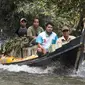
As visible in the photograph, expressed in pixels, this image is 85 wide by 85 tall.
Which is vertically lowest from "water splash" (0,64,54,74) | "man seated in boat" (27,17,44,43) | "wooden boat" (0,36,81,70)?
"water splash" (0,64,54,74)

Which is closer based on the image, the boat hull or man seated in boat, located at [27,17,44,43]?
the boat hull

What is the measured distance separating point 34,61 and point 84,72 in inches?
54.3

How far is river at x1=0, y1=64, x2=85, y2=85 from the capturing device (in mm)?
8398

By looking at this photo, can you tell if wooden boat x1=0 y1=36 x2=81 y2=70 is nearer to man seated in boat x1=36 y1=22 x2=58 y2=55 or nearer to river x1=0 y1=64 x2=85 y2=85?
river x1=0 y1=64 x2=85 y2=85

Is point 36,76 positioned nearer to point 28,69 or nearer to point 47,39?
point 28,69

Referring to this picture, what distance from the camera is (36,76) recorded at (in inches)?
364

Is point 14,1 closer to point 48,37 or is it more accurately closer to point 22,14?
point 22,14

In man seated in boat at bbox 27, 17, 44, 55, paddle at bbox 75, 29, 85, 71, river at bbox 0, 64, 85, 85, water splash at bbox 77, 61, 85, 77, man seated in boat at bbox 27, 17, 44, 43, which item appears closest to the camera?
river at bbox 0, 64, 85, 85

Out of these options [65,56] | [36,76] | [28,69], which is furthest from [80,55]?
[28,69]

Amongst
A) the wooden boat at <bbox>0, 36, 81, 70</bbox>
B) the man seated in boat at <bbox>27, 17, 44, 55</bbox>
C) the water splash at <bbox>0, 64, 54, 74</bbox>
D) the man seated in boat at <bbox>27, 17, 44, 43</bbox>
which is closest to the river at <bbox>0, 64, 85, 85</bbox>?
the water splash at <bbox>0, 64, 54, 74</bbox>

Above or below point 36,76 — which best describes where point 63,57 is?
above

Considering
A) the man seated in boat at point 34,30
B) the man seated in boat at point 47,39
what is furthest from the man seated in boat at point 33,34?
the man seated in boat at point 47,39

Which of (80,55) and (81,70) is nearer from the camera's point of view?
(80,55)

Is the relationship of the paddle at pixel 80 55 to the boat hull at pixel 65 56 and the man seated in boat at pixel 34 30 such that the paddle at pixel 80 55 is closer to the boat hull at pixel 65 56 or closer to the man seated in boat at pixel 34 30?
the boat hull at pixel 65 56
